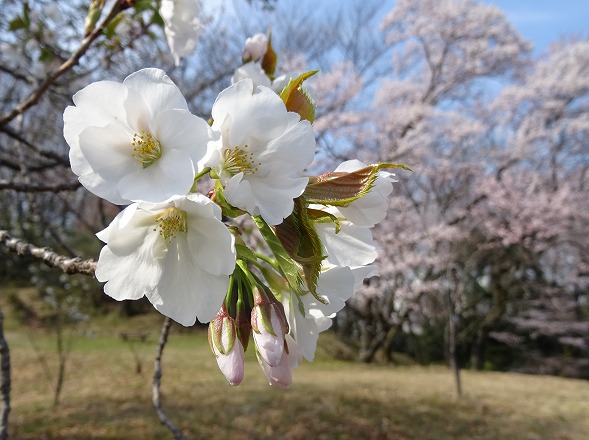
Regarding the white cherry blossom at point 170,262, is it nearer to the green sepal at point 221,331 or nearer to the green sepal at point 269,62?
the green sepal at point 221,331

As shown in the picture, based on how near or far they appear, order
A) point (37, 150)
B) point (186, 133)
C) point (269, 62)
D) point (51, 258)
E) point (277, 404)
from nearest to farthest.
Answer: point (186, 133) < point (51, 258) < point (269, 62) < point (37, 150) < point (277, 404)

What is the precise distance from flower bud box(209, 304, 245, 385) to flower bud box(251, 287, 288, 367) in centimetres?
2

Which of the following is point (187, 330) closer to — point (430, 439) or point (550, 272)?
point (430, 439)

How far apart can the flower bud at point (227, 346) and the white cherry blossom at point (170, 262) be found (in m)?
0.05

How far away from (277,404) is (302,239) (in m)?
4.37

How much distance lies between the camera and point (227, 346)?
0.45m

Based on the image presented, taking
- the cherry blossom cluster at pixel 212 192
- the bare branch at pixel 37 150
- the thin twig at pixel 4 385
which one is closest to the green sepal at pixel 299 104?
the cherry blossom cluster at pixel 212 192

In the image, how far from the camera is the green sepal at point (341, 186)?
1.31 feet

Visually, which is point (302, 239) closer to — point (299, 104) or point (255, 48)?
point (299, 104)

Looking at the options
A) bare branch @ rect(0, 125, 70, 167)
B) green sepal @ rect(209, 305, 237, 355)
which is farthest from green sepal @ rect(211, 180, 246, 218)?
bare branch @ rect(0, 125, 70, 167)

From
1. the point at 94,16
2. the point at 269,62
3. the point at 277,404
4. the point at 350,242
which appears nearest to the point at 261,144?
the point at 350,242

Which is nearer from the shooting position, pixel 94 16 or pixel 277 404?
pixel 94 16

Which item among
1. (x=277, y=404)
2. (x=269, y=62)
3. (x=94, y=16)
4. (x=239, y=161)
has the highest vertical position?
(x=94, y=16)

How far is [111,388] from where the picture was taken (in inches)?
195
